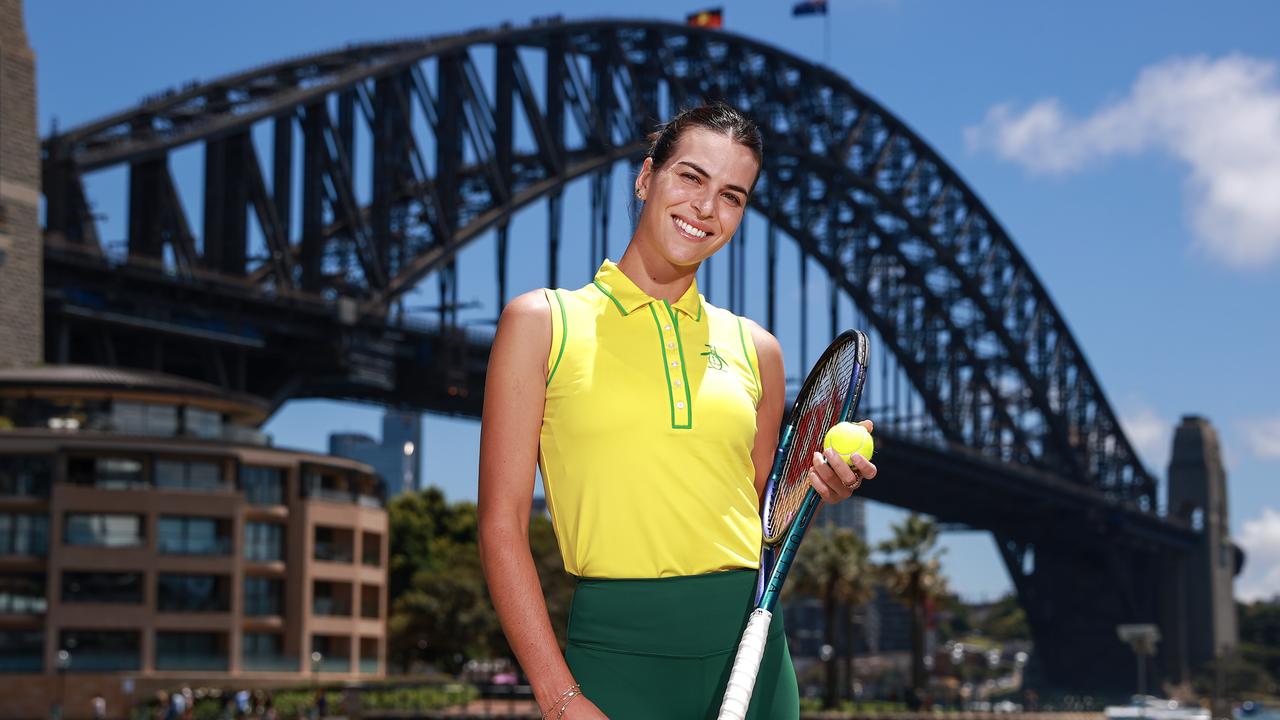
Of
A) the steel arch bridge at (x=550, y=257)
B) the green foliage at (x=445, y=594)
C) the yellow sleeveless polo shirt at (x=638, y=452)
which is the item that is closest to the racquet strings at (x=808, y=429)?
the yellow sleeveless polo shirt at (x=638, y=452)

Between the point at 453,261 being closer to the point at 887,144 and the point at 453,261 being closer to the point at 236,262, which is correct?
the point at 236,262

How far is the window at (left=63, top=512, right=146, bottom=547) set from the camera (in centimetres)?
5784

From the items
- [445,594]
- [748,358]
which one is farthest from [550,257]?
[748,358]

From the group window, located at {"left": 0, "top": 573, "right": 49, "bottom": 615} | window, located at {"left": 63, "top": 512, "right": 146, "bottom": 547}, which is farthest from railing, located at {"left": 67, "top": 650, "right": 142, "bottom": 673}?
window, located at {"left": 63, "top": 512, "right": 146, "bottom": 547}

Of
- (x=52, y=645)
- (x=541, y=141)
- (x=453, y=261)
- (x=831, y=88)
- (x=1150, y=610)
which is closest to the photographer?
(x=52, y=645)

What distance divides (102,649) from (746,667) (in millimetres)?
56063

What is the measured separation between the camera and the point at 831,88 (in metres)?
108

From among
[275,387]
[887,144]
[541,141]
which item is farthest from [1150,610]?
[275,387]

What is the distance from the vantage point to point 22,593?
57312mm

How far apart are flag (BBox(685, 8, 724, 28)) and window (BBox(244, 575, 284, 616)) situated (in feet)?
147

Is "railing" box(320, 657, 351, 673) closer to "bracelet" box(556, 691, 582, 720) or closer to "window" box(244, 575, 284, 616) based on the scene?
"window" box(244, 575, 284, 616)

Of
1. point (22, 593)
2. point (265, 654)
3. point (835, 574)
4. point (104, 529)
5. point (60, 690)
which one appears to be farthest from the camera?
point (835, 574)

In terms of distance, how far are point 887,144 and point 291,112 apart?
5393 cm

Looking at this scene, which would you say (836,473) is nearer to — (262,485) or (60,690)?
(60,690)
